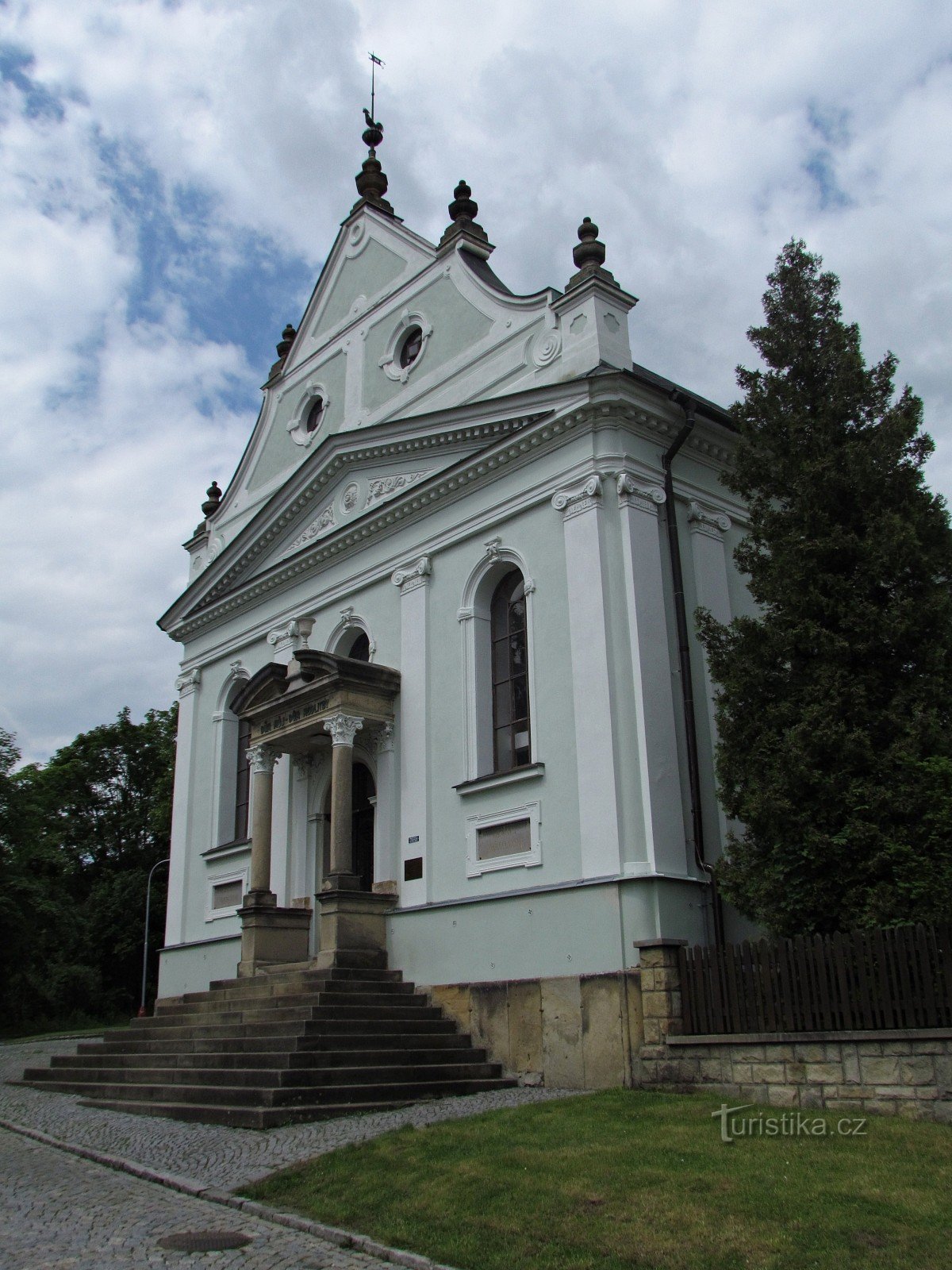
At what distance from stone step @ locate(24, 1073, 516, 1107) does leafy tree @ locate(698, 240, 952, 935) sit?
4.11 meters

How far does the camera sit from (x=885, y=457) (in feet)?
41.8

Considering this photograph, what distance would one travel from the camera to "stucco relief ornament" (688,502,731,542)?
16.8m

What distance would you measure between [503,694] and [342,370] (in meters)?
8.76

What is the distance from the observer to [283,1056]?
12805mm

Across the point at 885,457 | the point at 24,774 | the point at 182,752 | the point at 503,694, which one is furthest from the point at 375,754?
the point at 24,774

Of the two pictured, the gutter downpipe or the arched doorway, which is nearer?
the gutter downpipe

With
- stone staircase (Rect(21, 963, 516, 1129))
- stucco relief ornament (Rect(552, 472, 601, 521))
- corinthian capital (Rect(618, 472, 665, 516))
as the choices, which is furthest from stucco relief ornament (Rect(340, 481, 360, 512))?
stone staircase (Rect(21, 963, 516, 1129))

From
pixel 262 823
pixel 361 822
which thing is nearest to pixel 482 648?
pixel 361 822

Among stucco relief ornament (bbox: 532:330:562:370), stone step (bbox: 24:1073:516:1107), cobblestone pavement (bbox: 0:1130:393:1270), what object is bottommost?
cobblestone pavement (bbox: 0:1130:393:1270)

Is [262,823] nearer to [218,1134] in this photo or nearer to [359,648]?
[359,648]

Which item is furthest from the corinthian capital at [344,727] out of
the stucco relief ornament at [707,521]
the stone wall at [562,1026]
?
the stucco relief ornament at [707,521]

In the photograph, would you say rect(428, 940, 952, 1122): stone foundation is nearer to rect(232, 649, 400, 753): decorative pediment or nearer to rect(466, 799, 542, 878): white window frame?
rect(466, 799, 542, 878): white window frame

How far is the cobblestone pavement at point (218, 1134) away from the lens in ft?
32.3

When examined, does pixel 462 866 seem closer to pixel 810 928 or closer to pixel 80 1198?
pixel 810 928
